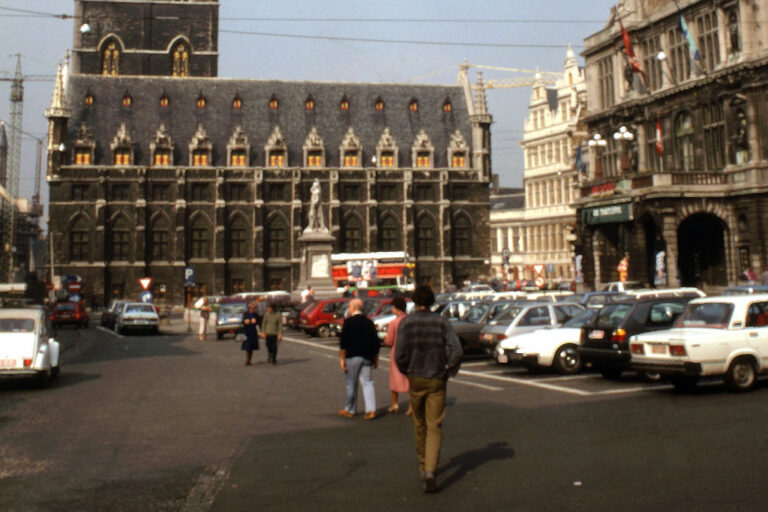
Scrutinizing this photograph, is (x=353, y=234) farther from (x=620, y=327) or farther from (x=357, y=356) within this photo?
(x=357, y=356)

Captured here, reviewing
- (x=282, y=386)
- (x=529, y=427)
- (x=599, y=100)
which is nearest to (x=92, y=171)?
(x=599, y=100)

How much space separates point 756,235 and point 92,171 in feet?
162

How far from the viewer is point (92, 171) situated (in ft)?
203

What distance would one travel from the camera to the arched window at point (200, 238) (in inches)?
2474

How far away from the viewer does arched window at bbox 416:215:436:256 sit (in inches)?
2608

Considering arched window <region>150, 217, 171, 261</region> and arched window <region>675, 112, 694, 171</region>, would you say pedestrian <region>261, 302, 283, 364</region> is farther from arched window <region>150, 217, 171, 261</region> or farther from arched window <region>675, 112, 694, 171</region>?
arched window <region>150, 217, 171, 261</region>

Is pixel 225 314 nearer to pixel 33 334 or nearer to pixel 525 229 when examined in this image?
pixel 33 334

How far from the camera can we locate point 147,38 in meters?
70.9

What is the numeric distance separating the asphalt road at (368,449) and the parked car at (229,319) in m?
16.9

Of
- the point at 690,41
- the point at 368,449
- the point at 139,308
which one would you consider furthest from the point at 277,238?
the point at 368,449

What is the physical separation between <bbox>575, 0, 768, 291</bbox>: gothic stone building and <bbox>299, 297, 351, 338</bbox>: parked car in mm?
13882

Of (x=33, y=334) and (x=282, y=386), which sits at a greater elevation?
(x=33, y=334)

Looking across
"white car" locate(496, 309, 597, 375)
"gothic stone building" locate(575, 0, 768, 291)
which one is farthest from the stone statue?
"white car" locate(496, 309, 597, 375)

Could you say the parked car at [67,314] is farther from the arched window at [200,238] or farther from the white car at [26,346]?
the white car at [26,346]
